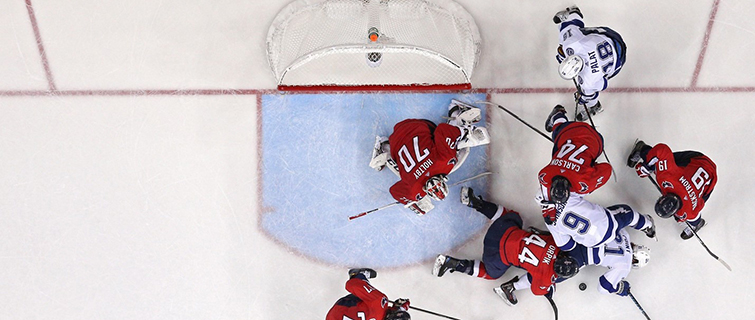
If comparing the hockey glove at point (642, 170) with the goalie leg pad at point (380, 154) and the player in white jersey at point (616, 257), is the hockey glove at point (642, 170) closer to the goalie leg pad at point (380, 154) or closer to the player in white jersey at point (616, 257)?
the player in white jersey at point (616, 257)

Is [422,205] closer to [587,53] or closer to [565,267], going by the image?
[565,267]

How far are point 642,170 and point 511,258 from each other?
1247 millimetres

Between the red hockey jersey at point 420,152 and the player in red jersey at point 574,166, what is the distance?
2.19 ft

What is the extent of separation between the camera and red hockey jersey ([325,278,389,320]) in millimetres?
3875

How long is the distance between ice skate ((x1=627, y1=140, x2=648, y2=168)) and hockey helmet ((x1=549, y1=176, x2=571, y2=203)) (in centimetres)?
118

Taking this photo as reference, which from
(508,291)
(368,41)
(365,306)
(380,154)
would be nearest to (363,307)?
(365,306)

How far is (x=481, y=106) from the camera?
14.5 ft

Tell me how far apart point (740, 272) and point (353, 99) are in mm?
3517

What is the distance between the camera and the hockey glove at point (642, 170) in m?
4.21

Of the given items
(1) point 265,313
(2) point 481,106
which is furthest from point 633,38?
(1) point 265,313

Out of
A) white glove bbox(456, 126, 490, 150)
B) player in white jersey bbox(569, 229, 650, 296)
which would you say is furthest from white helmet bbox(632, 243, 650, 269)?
white glove bbox(456, 126, 490, 150)

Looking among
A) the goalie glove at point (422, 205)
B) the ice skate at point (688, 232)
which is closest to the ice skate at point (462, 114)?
the goalie glove at point (422, 205)

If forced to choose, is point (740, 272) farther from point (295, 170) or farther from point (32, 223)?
point (32, 223)

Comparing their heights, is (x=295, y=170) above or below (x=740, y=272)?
above
